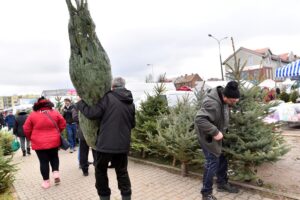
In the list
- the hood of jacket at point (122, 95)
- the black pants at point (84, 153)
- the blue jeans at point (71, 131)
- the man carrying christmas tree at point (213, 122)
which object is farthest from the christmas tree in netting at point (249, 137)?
the blue jeans at point (71, 131)

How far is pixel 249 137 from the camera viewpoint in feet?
16.2

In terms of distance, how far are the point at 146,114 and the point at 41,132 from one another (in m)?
2.94

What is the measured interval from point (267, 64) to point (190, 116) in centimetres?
6948

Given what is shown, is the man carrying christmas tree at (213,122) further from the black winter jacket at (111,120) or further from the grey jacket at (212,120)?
the black winter jacket at (111,120)

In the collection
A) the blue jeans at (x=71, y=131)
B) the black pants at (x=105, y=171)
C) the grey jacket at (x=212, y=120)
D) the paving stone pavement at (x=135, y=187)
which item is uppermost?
the grey jacket at (x=212, y=120)

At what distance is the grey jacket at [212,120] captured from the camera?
4156 mm

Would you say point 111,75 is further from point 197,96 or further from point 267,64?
point 267,64

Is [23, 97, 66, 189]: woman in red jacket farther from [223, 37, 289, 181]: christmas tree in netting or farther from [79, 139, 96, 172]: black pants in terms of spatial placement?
[223, 37, 289, 181]: christmas tree in netting

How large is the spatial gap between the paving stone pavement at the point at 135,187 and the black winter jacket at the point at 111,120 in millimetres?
1632

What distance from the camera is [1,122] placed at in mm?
23453

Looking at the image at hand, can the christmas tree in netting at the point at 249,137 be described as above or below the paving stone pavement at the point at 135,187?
above

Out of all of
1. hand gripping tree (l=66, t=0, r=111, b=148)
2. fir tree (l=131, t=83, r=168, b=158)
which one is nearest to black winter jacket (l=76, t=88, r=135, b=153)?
hand gripping tree (l=66, t=0, r=111, b=148)

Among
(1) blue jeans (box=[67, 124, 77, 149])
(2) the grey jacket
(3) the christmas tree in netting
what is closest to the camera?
(2) the grey jacket

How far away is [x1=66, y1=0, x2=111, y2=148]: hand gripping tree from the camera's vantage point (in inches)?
151
